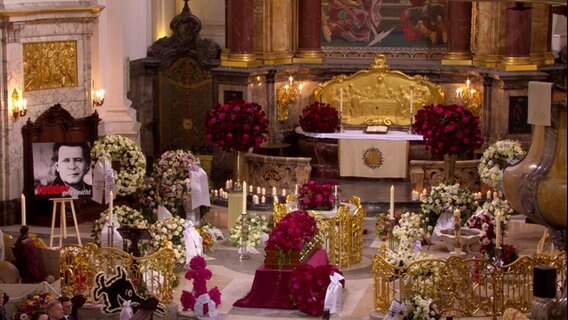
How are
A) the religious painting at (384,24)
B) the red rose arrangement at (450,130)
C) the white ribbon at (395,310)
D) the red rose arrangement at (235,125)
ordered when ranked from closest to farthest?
the white ribbon at (395,310) → the red rose arrangement at (450,130) → the red rose arrangement at (235,125) → the religious painting at (384,24)

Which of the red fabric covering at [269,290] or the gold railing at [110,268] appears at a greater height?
the gold railing at [110,268]

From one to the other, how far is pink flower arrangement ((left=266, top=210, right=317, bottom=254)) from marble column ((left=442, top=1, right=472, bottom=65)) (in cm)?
1013

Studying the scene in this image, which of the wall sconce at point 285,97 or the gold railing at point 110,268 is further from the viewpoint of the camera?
the wall sconce at point 285,97

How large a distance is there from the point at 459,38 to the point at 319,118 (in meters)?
3.28

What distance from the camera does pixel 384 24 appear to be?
27125mm

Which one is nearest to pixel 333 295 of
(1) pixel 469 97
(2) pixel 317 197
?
(2) pixel 317 197

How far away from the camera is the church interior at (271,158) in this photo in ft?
52.5

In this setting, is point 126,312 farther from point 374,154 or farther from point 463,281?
point 374,154

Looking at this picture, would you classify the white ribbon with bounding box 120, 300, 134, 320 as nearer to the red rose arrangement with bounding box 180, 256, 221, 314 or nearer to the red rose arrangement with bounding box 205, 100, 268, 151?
the red rose arrangement with bounding box 180, 256, 221, 314

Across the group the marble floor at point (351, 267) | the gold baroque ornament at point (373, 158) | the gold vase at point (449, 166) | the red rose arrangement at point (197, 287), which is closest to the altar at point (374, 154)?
the gold baroque ornament at point (373, 158)

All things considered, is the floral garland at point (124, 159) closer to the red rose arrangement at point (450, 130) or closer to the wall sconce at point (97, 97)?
the wall sconce at point (97, 97)

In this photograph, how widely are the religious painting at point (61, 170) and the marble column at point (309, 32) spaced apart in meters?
6.85

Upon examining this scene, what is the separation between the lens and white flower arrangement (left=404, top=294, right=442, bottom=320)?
1434 cm

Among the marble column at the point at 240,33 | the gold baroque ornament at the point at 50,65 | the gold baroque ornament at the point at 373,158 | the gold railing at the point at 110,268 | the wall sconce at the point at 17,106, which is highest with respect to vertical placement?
the marble column at the point at 240,33
